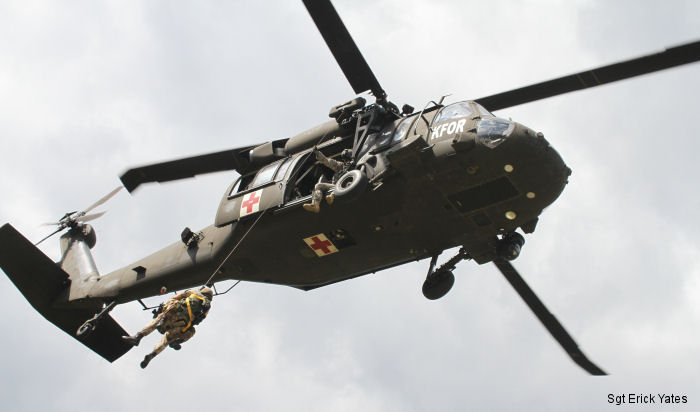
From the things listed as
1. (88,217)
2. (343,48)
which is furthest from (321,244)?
(88,217)

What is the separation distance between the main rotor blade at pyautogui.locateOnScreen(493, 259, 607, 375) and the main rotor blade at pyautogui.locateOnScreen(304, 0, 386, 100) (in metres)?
3.72

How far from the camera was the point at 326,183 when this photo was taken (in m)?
11.1

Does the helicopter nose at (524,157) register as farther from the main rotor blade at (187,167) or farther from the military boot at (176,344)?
the military boot at (176,344)

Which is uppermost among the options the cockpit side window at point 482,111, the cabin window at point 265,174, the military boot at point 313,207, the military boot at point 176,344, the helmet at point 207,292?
the cabin window at point 265,174

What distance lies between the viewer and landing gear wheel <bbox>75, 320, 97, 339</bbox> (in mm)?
14203

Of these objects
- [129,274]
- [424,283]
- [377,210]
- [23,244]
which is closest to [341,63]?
[377,210]

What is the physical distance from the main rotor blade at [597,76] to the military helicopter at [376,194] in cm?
2

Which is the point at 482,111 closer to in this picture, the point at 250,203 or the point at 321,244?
the point at 321,244

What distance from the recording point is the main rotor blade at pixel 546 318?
1273cm

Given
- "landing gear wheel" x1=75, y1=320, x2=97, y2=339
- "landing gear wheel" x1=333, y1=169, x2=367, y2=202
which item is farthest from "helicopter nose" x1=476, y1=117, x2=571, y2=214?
"landing gear wheel" x1=75, y1=320, x2=97, y2=339

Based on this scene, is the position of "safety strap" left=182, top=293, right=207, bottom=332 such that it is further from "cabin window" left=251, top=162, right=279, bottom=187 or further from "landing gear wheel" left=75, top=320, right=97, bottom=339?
"landing gear wheel" left=75, top=320, right=97, bottom=339

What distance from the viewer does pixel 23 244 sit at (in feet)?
50.0

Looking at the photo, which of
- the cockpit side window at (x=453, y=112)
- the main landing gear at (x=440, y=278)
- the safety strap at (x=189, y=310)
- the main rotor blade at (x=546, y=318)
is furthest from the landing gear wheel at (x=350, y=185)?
the main rotor blade at (x=546, y=318)

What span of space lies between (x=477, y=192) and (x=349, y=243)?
2.36 meters
